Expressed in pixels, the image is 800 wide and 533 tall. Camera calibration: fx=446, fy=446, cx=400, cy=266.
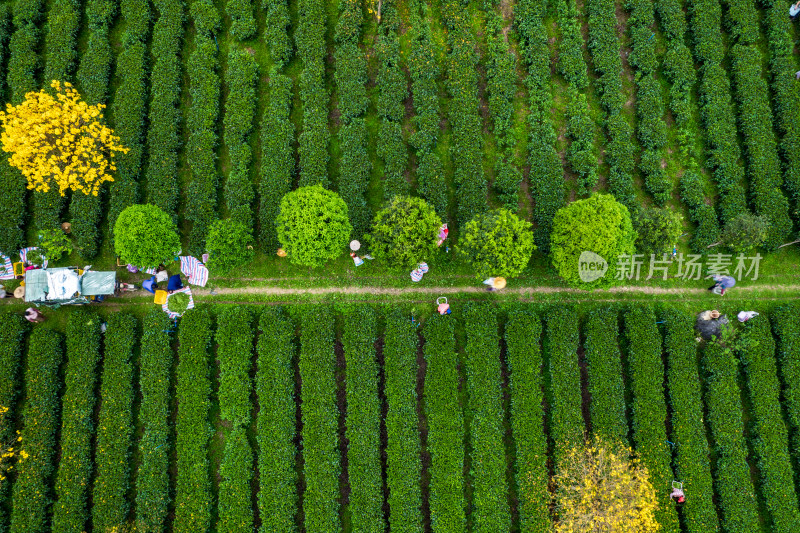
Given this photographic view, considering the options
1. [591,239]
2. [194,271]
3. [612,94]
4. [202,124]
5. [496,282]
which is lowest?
[496,282]

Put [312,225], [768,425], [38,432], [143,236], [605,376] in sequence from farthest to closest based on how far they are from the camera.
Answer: [605,376] < [768,425] < [38,432] < [143,236] < [312,225]

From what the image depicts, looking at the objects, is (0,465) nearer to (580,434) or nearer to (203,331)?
(203,331)

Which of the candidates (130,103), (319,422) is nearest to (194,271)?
(130,103)

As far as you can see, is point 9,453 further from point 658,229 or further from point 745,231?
point 745,231

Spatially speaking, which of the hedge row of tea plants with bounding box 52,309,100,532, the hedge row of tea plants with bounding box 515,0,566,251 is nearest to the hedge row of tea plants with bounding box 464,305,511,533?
the hedge row of tea plants with bounding box 515,0,566,251

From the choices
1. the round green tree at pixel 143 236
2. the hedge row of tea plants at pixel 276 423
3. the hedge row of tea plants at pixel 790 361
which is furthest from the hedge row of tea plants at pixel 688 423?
the round green tree at pixel 143 236

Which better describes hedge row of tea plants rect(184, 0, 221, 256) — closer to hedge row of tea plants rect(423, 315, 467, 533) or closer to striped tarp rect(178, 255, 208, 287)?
striped tarp rect(178, 255, 208, 287)
